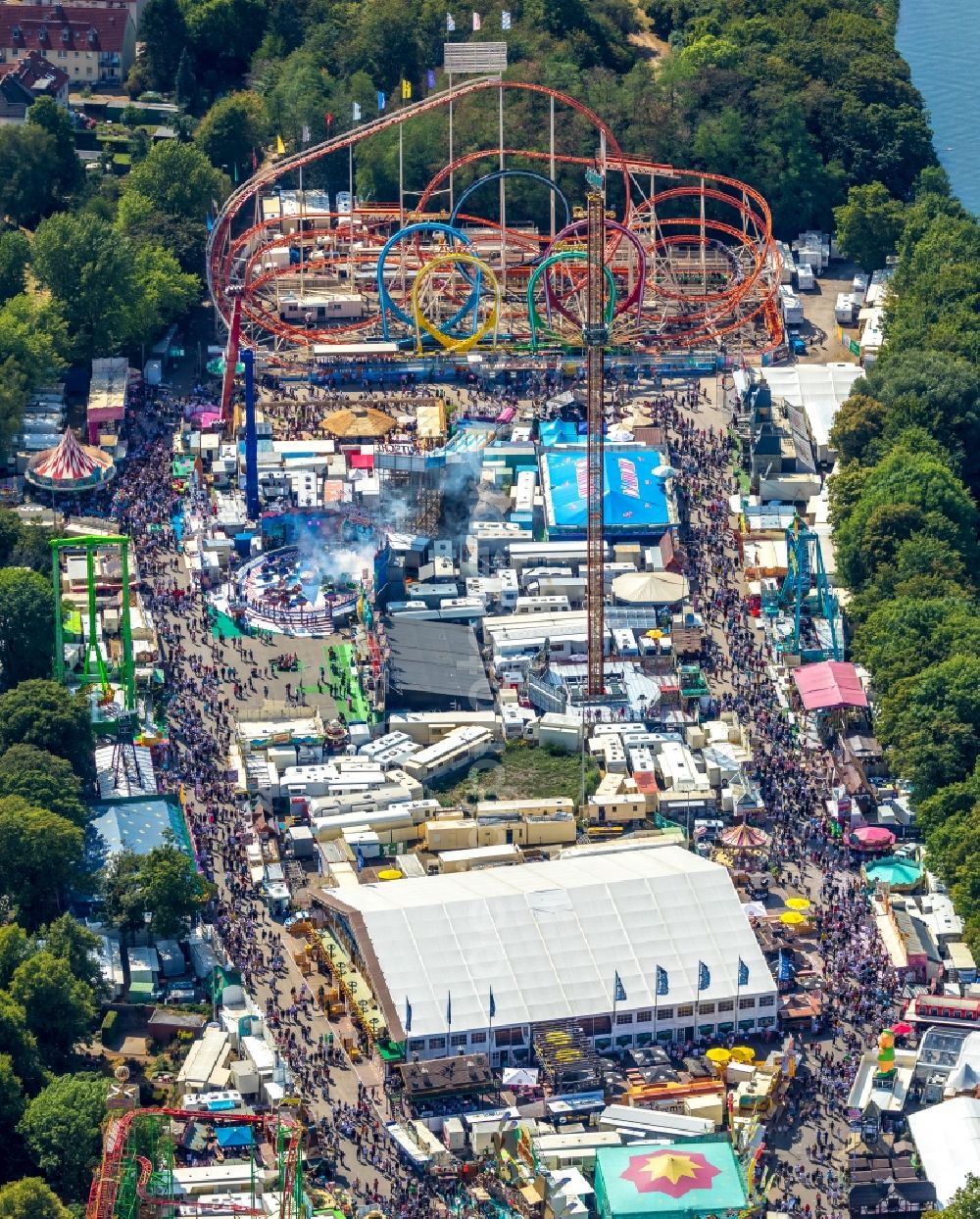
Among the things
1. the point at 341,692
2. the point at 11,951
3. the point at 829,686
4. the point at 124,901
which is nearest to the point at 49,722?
the point at 124,901

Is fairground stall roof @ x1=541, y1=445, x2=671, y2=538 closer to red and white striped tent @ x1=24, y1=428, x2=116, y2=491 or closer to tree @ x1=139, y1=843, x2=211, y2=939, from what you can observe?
red and white striped tent @ x1=24, y1=428, x2=116, y2=491

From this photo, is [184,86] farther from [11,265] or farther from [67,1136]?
[67,1136]

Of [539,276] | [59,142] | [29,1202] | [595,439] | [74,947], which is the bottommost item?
[29,1202]

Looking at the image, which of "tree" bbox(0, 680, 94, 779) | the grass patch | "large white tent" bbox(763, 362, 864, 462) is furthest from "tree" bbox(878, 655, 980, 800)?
"large white tent" bbox(763, 362, 864, 462)

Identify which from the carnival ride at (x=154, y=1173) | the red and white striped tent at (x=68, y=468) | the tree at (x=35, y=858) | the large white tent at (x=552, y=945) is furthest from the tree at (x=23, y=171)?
the carnival ride at (x=154, y=1173)

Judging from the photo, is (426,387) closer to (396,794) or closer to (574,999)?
(396,794)

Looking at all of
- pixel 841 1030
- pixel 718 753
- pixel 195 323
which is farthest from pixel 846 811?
pixel 195 323
